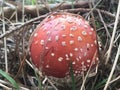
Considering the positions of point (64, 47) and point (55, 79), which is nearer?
point (64, 47)

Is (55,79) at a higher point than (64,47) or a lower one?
lower

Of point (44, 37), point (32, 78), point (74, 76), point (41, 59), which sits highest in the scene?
point (44, 37)

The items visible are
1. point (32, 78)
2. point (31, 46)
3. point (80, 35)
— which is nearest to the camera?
point (80, 35)

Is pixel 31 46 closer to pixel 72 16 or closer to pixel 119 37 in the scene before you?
pixel 72 16

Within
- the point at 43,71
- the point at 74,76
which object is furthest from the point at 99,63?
the point at 43,71

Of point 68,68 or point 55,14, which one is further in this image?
point 55,14

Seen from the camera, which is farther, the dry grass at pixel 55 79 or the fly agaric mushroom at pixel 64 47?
the dry grass at pixel 55 79

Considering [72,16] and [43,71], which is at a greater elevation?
[72,16]

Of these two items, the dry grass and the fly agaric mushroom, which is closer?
the fly agaric mushroom
